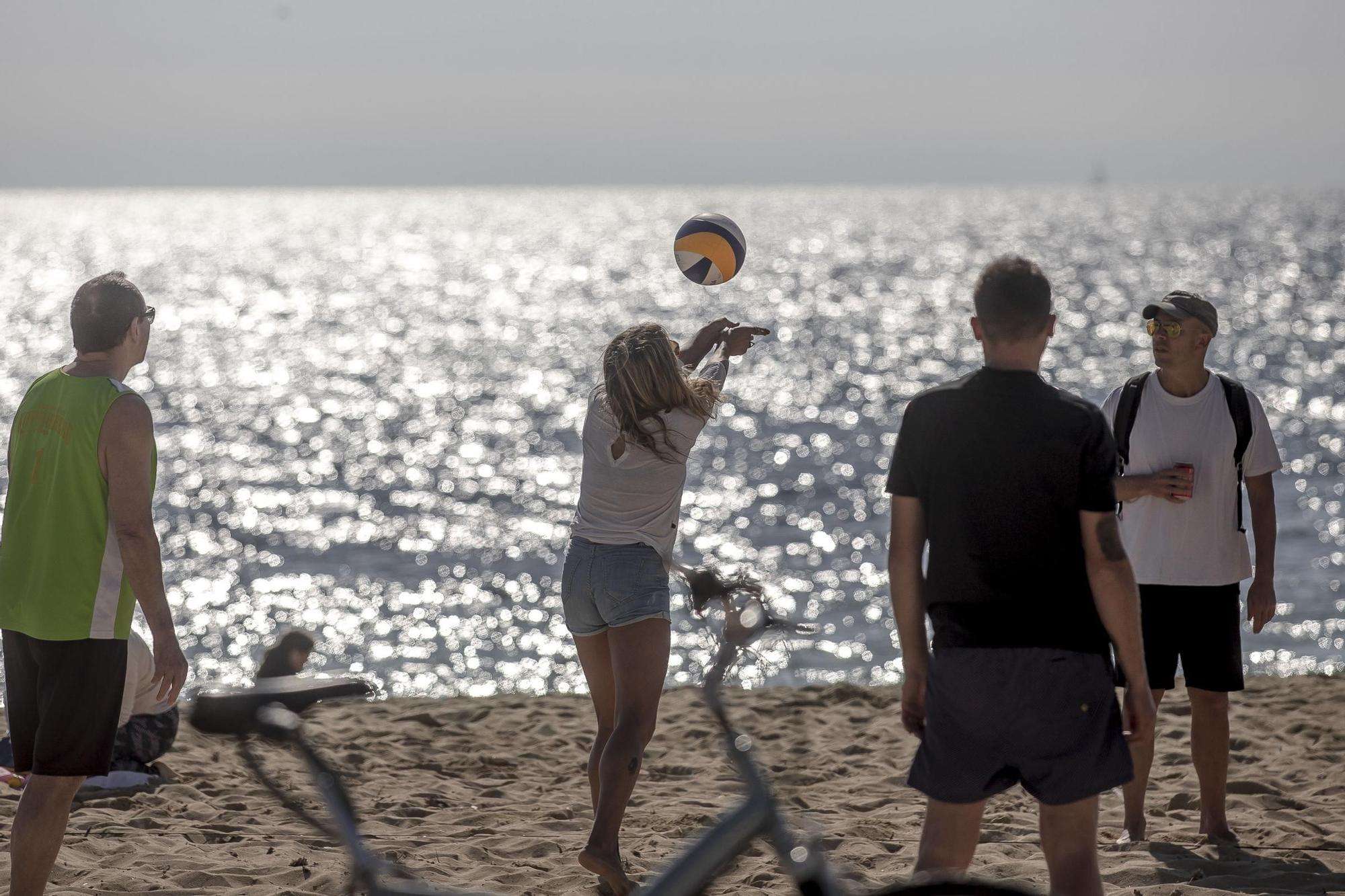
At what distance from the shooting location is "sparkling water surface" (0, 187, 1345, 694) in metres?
13.9

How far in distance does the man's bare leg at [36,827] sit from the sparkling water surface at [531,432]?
7.49ft

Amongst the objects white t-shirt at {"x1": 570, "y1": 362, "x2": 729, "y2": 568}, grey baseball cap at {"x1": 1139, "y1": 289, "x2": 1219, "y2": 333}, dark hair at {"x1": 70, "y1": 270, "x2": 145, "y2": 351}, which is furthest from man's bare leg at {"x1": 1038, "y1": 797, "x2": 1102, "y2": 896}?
dark hair at {"x1": 70, "y1": 270, "x2": 145, "y2": 351}

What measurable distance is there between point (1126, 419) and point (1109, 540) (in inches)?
83.6

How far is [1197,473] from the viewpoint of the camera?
17.0 ft

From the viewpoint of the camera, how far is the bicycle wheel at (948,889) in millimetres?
2895

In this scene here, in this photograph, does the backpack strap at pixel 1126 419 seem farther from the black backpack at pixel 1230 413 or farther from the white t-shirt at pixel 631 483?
the white t-shirt at pixel 631 483

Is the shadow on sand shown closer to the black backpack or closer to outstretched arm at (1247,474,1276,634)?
outstretched arm at (1247,474,1276,634)

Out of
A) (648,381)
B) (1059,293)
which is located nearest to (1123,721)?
(648,381)

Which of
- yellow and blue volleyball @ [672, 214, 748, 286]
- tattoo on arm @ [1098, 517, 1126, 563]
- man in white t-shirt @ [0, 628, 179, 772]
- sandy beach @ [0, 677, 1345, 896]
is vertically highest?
yellow and blue volleyball @ [672, 214, 748, 286]

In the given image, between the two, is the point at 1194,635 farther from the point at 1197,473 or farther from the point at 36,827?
the point at 36,827

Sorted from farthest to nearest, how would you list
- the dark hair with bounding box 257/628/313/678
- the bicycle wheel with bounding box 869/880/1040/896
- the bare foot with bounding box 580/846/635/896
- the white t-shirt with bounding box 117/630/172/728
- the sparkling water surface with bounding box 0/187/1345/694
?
the sparkling water surface with bounding box 0/187/1345/694
the white t-shirt with bounding box 117/630/172/728
the bare foot with bounding box 580/846/635/896
the dark hair with bounding box 257/628/313/678
the bicycle wheel with bounding box 869/880/1040/896

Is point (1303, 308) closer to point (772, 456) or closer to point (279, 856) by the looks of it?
point (772, 456)

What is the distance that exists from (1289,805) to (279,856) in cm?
438

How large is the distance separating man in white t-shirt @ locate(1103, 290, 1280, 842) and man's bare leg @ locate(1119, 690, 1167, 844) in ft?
0.13
